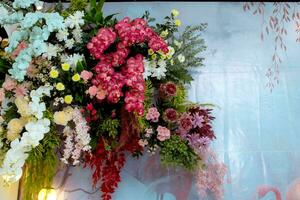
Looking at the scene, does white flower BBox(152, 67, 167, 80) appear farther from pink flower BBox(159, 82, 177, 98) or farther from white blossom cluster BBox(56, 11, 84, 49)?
white blossom cluster BBox(56, 11, 84, 49)

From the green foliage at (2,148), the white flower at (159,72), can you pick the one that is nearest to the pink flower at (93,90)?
the white flower at (159,72)

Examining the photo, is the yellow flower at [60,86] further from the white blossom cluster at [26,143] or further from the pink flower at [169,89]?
the pink flower at [169,89]

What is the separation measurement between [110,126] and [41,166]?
0.48 meters

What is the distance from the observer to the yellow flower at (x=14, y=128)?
2.22 m

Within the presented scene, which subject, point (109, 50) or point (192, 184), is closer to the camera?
point (109, 50)

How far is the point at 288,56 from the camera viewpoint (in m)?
2.68

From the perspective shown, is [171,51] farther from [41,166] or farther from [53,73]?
[41,166]

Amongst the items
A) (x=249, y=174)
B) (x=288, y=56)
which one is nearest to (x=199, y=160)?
(x=249, y=174)

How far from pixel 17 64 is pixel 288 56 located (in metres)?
1.78

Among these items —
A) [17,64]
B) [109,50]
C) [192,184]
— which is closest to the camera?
[17,64]

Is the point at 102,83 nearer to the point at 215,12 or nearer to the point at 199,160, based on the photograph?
the point at 199,160

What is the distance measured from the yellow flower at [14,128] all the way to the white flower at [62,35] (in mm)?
529

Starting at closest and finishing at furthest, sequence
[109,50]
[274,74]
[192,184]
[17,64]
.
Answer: [17,64] → [109,50] → [192,184] → [274,74]

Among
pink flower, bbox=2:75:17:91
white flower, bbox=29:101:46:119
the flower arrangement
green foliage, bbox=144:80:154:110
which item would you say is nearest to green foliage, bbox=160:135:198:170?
the flower arrangement
